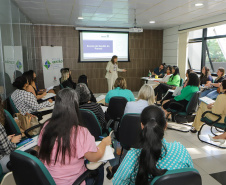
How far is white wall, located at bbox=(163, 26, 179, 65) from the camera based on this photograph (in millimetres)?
8133

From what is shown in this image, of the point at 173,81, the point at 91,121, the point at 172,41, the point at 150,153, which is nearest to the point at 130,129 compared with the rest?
the point at 91,121

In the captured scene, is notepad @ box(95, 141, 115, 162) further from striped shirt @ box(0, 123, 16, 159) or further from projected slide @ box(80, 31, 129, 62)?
projected slide @ box(80, 31, 129, 62)

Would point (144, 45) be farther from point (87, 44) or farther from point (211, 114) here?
point (211, 114)

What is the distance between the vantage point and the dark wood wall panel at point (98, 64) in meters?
7.82

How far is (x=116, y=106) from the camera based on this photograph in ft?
10.3

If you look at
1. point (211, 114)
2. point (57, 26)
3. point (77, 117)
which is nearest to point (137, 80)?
point (57, 26)

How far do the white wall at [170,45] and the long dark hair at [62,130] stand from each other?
7526 mm

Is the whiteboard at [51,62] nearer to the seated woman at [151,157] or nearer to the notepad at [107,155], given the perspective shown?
the notepad at [107,155]

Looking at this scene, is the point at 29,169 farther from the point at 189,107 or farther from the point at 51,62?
the point at 51,62

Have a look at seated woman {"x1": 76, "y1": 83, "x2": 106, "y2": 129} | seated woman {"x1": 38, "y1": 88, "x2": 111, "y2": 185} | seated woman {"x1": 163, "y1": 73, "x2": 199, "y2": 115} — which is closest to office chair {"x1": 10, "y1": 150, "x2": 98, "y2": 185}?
seated woman {"x1": 38, "y1": 88, "x2": 111, "y2": 185}

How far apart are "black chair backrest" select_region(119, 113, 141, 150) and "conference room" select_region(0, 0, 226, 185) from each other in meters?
0.01

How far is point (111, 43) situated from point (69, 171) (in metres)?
7.61

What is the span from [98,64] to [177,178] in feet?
25.5

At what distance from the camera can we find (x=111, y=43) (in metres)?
8.50
